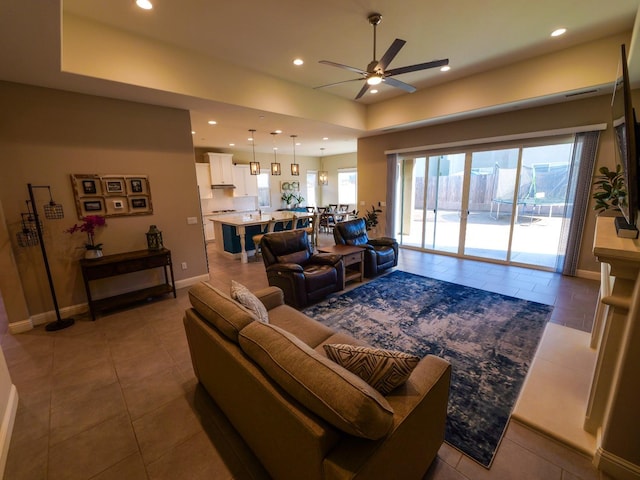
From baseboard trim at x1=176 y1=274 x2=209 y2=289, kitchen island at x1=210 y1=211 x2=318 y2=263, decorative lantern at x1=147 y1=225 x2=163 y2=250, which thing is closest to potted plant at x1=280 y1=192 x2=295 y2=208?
kitchen island at x1=210 y1=211 x2=318 y2=263

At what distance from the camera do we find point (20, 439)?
1805 mm

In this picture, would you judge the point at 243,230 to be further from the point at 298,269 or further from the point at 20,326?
the point at 20,326

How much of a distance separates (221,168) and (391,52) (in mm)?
6989

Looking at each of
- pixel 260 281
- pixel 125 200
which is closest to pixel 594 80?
pixel 260 281

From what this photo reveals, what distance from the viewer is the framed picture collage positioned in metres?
3.48

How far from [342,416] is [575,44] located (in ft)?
17.7

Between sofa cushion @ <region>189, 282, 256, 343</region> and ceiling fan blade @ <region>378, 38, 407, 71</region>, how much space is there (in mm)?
2749

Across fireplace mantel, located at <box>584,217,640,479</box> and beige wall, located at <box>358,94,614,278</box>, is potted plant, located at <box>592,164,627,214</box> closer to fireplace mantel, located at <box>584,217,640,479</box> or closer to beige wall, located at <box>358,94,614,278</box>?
beige wall, located at <box>358,94,614,278</box>

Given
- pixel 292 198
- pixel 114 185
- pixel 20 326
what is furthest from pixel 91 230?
pixel 292 198

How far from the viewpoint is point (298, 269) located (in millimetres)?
3516

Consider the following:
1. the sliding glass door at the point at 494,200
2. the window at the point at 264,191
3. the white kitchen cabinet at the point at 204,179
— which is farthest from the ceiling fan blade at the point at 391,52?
the window at the point at 264,191

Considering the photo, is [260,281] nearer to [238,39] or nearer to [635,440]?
[238,39]

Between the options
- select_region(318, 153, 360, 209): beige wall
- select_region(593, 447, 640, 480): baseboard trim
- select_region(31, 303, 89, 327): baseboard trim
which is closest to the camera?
select_region(593, 447, 640, 480): baseboard trim

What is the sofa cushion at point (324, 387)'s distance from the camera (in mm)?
945
